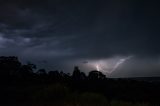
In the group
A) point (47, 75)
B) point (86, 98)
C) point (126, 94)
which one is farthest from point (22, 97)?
point (47, 75)

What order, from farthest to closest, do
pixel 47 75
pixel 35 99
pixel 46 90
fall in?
1. pixel 47 75
2. pixel 46 90
3. pixel 35 99

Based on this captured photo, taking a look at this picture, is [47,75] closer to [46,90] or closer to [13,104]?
[46,90]

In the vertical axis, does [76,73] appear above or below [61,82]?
above

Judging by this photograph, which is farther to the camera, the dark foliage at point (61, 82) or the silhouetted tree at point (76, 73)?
the silhouetted tree at point (76, 73)

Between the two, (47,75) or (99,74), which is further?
(99,74)

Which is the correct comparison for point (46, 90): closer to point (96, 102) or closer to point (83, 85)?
point (96, 102)

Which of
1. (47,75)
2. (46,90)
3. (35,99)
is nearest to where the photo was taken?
(35,99)

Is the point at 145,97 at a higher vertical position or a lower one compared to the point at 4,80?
lower

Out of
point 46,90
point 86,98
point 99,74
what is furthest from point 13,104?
point 99,74

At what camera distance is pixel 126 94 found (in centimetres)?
4091

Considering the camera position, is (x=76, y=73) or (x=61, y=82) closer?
(x=61, y=82)

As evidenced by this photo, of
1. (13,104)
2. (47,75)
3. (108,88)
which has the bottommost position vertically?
(13,104)

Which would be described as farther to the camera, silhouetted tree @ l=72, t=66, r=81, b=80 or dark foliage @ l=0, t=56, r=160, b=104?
silhouetted tree @ l=72, t=66, r=81, b=80

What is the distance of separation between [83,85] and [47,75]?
1428 centimetres
